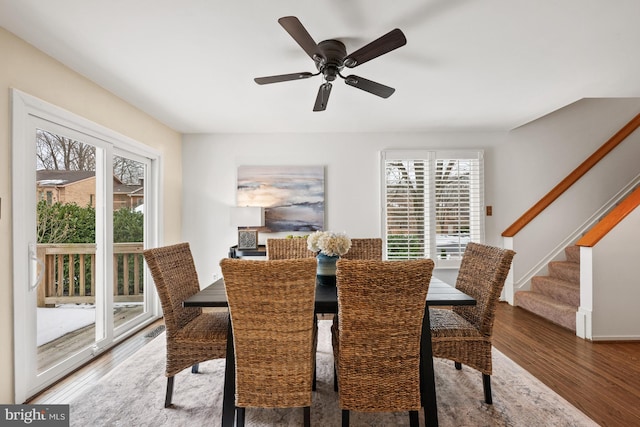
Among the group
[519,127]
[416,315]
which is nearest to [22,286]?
[416,315]

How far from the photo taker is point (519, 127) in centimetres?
424

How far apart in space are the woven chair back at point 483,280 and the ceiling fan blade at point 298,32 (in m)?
1.70

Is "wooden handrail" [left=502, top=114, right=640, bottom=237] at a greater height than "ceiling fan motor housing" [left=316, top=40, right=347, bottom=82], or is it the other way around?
"ceiling fan motor housing" [left=316, top=40, right=347, bottom=82]

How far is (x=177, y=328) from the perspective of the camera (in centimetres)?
194

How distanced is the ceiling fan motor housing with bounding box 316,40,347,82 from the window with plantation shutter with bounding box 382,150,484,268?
2.34 metres

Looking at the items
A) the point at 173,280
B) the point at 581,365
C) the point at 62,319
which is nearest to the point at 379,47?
the point at 173,280

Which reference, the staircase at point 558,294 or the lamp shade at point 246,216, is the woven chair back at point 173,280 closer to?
the lamp shade at point 246,216

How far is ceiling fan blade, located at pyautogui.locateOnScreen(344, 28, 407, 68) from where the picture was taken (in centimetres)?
161

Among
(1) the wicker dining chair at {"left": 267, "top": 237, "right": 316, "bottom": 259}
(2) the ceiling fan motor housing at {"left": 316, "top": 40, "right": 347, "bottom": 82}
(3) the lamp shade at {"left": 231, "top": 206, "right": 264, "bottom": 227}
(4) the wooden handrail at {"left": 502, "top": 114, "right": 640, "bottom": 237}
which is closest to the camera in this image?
(2) the ceiling fan motor housing at {"left": 316, "top": 40, "right": 347, "bottom": 82}

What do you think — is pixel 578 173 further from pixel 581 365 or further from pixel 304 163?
pixel 304 163

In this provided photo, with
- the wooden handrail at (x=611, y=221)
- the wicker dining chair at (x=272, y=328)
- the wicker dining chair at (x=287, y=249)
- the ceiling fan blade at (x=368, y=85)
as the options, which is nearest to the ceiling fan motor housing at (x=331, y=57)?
the ceiling fan blade at (x=368, y=85)

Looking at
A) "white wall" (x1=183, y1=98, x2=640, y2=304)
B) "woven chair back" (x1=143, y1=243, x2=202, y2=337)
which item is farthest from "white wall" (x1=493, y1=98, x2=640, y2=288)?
"woven chair back" (x1=143, y1=243, x2=202, y2=337)

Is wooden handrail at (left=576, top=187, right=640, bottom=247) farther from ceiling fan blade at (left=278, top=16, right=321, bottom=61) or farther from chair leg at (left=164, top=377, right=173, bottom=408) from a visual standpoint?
chair leg at (left=164, top=377, right=173, bottom=408)

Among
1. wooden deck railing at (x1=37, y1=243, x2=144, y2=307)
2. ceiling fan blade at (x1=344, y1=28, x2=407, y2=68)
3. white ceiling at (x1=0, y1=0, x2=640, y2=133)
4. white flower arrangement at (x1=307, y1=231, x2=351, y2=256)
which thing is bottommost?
wooden deck railing at (x1=37, y1=243, x2=144, y2=307)
